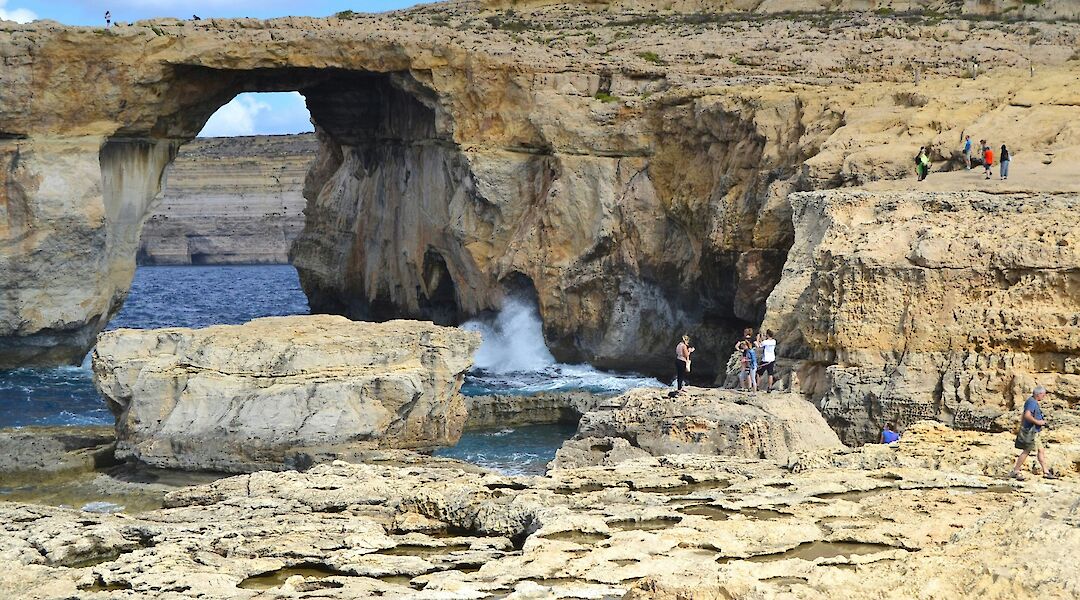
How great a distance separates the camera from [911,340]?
19.5 metres

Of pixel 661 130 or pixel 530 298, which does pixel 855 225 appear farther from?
pixel 530 298

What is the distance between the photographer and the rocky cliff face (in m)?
89.7

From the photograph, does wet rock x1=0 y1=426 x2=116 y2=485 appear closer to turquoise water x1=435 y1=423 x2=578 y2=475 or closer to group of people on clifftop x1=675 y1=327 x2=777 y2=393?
turquoise water x1=435 y1=423 x2=578 y2=475

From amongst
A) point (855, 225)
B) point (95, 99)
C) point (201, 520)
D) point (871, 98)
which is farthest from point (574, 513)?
point (95, 99)

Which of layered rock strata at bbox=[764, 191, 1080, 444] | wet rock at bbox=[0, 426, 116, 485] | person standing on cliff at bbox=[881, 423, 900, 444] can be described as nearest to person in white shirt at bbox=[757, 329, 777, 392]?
layered rock strata at bbox=[764, 191, 1080, 444]

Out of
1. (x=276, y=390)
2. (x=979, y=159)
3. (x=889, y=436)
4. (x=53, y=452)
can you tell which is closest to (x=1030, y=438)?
(x=889, y=436)

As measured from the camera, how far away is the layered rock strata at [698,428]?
16969 millimetres

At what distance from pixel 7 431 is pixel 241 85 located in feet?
47.7

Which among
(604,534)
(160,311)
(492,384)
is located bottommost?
(160,311)

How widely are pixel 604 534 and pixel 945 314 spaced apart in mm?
8695

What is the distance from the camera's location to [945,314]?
767 inches

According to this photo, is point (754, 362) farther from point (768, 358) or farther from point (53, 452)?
point (53, 452)

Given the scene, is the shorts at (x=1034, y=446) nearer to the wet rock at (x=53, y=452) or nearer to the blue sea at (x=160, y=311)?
the wet rock at (x=53, y=452)

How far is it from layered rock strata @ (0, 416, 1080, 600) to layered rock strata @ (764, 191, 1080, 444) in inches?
101
